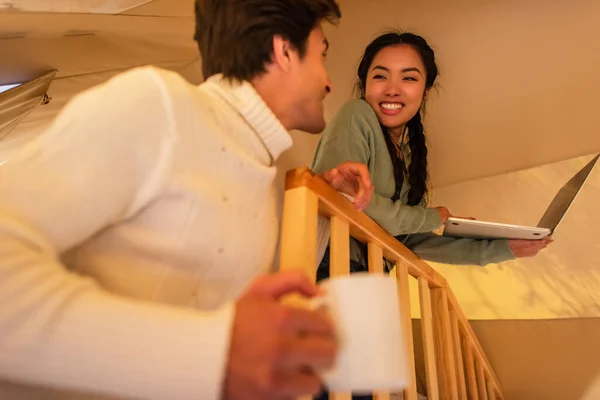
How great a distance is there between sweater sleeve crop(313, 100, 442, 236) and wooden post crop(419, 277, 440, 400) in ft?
0.49

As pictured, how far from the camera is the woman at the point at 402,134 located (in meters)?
1.10

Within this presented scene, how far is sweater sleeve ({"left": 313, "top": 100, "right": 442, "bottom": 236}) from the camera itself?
942mm

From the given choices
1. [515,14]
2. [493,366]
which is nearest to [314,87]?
[515,14]

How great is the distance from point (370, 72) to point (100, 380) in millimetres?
1165

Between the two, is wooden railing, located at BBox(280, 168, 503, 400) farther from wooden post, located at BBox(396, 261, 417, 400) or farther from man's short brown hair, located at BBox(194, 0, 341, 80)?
man's short brown hair, located at BBox(194, 0, 341, 80)

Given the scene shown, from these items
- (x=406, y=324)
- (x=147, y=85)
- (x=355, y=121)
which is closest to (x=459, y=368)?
(x=406, y=324)

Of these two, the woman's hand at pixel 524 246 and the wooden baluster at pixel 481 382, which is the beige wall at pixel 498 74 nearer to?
the woman's hand at pixel 524 246

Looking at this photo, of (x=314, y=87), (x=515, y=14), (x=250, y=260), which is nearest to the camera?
(x=250, y=260)

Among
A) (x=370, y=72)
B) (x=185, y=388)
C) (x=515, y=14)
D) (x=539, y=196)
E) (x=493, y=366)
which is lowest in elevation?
(x=185, y=388)

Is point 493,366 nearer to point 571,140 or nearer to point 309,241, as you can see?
point 571,140

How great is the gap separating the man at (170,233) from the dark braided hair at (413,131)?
21.5 inches

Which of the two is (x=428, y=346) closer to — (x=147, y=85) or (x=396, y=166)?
(x=396, y=166)

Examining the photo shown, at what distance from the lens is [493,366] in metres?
1.77

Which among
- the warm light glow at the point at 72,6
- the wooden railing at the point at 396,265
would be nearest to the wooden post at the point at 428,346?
the wooden railing at the point at 396,265
